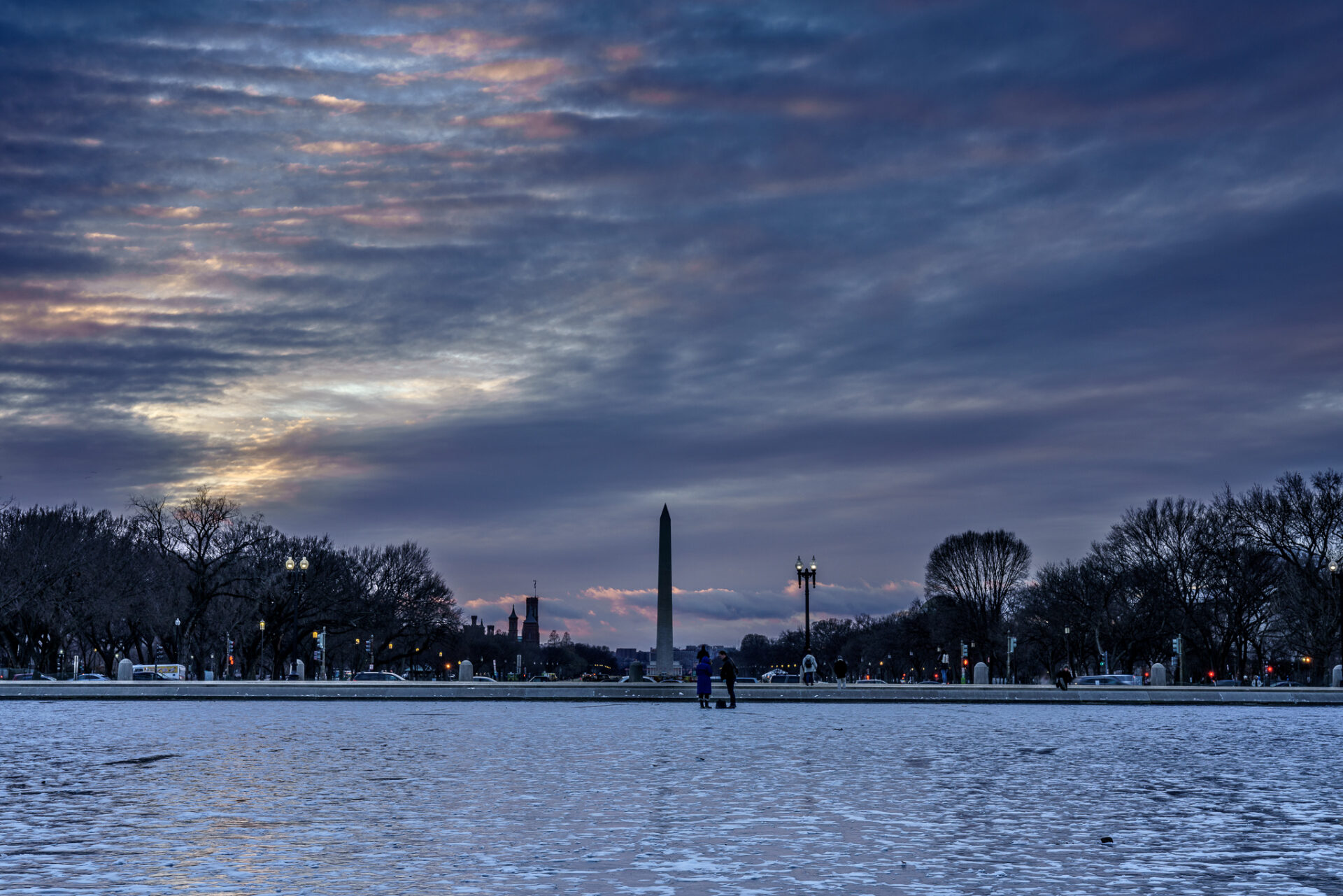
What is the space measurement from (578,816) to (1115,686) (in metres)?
43.1

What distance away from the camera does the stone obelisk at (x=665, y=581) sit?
5747cm

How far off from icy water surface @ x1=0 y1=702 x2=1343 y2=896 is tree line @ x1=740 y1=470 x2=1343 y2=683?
49.1 m

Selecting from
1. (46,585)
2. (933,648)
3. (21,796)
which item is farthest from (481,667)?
(21,796)

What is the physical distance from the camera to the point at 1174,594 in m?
77.3

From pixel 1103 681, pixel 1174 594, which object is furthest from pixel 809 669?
pixel 1174 594

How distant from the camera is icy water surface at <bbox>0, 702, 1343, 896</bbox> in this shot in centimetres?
961

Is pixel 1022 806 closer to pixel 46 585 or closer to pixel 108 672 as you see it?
pixel 46 585

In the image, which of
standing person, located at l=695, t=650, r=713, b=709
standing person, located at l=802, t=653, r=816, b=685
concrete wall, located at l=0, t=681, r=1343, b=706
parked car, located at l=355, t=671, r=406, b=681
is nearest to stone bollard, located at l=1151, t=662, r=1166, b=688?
concrete wall, located at l=0, t=681, r=1343, b=706

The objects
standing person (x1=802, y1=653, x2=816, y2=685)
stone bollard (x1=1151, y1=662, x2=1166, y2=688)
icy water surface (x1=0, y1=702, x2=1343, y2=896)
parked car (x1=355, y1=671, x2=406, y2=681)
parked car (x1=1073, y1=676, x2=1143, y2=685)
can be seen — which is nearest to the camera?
icy water surface (x1=0, y1=702, x2=1343, y2=896)

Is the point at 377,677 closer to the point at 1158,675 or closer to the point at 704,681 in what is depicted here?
the point at 704,681

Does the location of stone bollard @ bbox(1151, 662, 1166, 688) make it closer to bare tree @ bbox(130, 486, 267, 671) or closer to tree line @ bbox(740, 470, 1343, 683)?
tree line @ bbox(740, 470, 1343, 683)

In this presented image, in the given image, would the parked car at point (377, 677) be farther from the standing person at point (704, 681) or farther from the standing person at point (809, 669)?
the standing person at point (704, 681)

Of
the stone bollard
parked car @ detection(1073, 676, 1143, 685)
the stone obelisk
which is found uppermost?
the stone obelisk

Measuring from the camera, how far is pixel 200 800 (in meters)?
14.4
